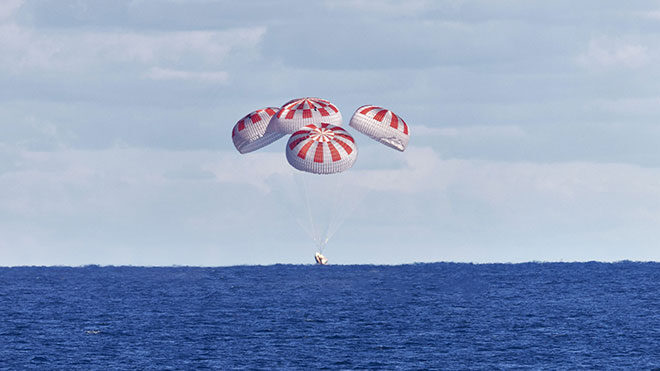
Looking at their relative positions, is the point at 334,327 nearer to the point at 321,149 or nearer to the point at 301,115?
the point at 321,149

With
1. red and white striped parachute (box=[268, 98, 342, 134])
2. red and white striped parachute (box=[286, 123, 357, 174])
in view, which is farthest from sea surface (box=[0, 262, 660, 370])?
red and white striped parachute (box=[268, 98, 342, 134])

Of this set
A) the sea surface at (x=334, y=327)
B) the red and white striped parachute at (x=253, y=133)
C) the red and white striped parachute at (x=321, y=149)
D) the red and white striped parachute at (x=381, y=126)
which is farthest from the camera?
the red and white striped parachute at (x=253, y=133)

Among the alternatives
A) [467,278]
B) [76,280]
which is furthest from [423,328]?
[76,280]

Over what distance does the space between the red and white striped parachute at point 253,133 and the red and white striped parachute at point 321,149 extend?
15.9 feet

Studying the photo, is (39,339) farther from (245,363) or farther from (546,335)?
(546,335)

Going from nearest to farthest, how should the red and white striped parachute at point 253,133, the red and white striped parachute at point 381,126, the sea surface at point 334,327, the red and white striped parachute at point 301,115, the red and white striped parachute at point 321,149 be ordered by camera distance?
the sea surface at point 334,327 < the red and white striped parachute at point 321,149 < the red and white striped parachute at point 301,115 < the red and white striped parachute at point 381,126 < the red and white striped parachute at point 253,133

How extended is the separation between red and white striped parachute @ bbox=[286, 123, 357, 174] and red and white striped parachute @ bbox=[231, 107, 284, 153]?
484cm

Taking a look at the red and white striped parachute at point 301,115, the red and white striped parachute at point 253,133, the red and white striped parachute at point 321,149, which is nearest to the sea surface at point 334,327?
the red and white striped parachute at point 321,149

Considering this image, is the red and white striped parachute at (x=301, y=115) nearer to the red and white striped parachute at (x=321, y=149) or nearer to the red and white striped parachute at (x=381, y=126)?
the red and white striped parachute at (x=321, y=149)

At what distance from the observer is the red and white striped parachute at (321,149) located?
267ft

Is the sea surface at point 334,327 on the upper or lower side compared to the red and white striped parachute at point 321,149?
lower

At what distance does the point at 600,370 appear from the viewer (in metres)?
62.1

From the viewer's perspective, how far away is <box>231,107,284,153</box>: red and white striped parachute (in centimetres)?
8769

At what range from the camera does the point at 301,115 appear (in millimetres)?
83500
